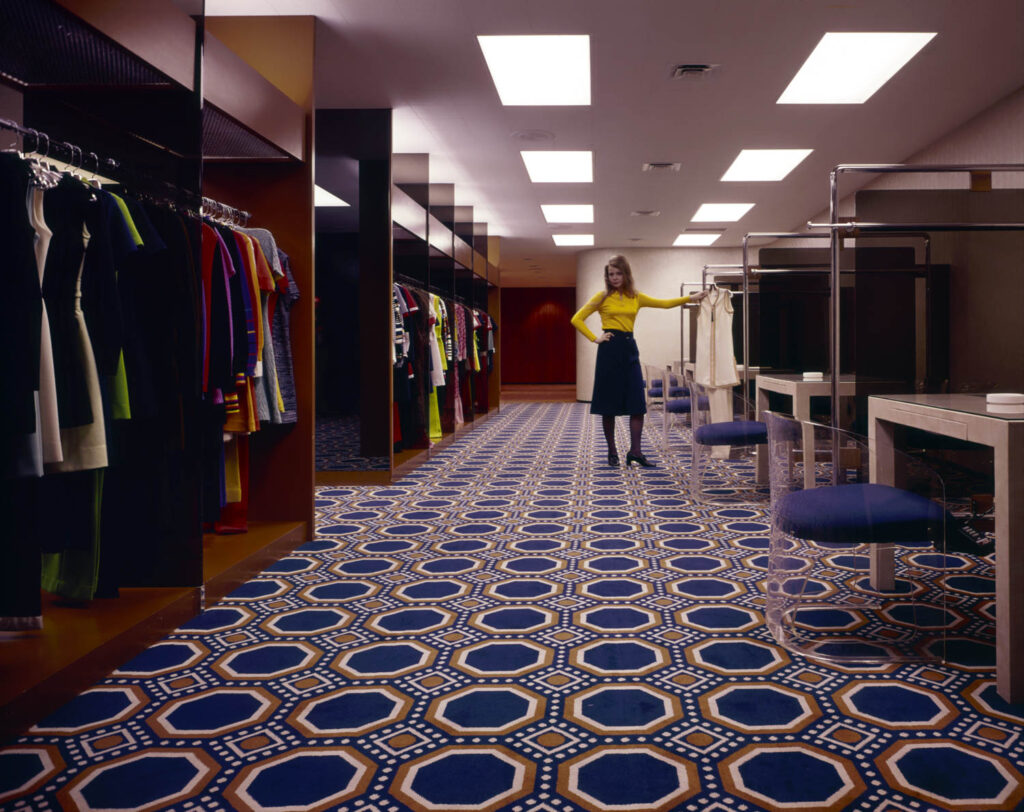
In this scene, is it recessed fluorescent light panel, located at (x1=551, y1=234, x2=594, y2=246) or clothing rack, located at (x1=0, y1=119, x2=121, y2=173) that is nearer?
clothing rack, located at (x1=0, y1=119, x2=121, y2=173)

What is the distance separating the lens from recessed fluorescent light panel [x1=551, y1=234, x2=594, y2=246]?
12094 millimetres

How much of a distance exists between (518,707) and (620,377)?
3.77 metres

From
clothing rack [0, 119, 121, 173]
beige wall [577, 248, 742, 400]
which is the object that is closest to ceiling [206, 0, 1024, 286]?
clothing rack [0, 119, 121, 173]

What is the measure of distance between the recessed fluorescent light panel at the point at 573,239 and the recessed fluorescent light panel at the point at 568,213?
1338 millimetres

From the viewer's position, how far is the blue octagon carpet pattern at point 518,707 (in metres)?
1.45

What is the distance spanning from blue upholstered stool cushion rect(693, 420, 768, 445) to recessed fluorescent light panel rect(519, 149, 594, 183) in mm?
3857

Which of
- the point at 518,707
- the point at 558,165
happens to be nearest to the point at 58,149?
the point at 518,707

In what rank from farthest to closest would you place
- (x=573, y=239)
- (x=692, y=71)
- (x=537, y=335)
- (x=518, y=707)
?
(x=537, y=335), (x=573, y=239), (x=692, y=71), (x=518, y=707)

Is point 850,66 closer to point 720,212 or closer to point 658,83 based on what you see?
point 658,83

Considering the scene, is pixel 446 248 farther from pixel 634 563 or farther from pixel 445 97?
pixel 634 563

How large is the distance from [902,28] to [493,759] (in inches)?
185

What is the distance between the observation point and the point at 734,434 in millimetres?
3928

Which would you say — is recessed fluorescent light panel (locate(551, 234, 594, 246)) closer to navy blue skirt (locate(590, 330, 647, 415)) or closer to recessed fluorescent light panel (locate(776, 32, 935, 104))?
recessed fluorescent light panel (locate(776, 32, 935, 104))

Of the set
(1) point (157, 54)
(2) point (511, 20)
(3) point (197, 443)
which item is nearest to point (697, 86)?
(2) point (511, 20)
